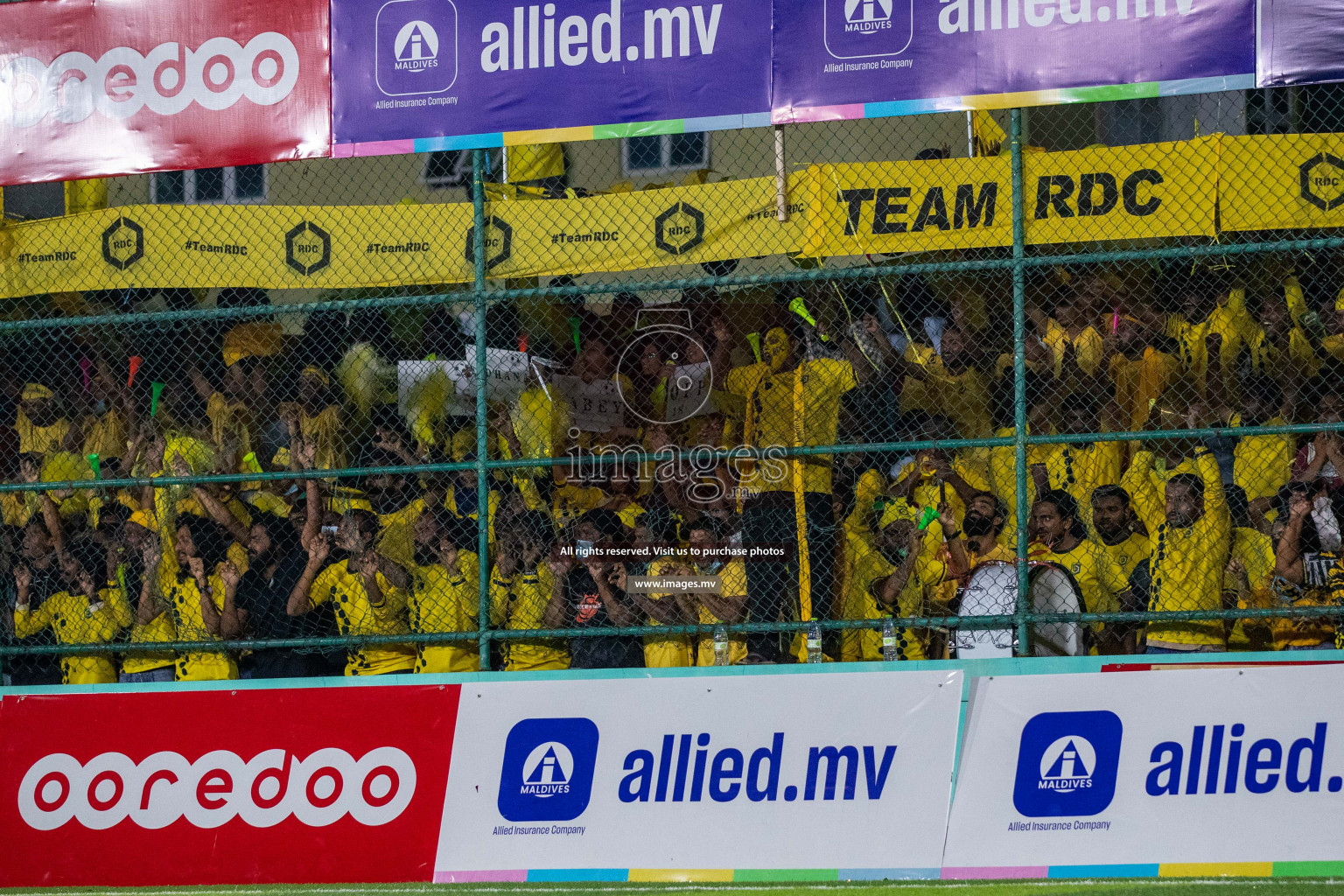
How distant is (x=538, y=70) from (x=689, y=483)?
7.38 ft

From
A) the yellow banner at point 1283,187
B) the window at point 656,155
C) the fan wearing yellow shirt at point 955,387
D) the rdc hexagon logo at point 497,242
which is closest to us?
the yellow banner at point 1283,187

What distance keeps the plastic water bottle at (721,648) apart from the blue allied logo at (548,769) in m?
0.79

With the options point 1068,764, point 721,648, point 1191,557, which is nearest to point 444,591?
point 721,648

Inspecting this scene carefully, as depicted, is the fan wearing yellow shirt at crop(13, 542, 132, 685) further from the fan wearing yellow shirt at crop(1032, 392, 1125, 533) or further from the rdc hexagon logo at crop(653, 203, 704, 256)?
the fan wearing yellow shirt at crop(1032, 392, 1125, 533)

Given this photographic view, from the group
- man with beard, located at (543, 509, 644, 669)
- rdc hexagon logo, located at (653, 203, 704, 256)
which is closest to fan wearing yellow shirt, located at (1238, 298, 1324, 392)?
rdc hexagon logo, located at (653, 203, 704, 256)

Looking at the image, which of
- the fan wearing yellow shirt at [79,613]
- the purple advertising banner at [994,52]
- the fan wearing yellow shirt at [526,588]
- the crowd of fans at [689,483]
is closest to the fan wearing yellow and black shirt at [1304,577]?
the crowd of fans at [689,483]

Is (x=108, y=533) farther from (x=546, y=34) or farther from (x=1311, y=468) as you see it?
(x=1311, y=468)

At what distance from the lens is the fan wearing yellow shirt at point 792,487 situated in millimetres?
7059

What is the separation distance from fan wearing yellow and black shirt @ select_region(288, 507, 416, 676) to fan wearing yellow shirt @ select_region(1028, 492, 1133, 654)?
3358 millimetres

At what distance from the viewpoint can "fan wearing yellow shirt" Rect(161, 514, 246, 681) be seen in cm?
752

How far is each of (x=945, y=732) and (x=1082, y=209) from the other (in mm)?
2490

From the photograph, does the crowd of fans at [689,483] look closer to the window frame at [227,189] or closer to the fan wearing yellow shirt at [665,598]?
the fan wearing yellow shirt at [665,598]

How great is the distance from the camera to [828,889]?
5.79 metres

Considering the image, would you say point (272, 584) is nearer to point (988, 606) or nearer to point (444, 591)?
point (444, 591)
